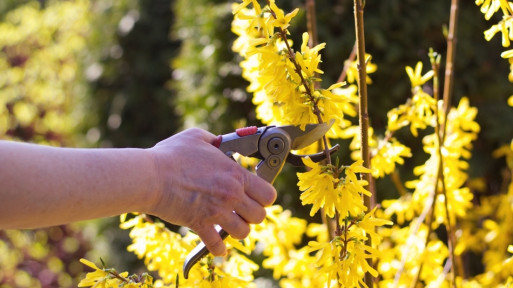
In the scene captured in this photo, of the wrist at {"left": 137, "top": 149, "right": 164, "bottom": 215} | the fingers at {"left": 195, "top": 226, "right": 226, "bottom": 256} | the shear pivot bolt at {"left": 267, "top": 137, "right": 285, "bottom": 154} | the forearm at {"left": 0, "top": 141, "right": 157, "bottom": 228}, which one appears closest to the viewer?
the forearm at {"left": 0, "top": 141, "right": 157, "bottom": 228}

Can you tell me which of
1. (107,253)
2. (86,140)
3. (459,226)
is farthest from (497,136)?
(86,140)

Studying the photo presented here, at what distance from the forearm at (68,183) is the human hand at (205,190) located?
4 cm

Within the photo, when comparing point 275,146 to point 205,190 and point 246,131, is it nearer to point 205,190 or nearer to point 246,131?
point 246,131

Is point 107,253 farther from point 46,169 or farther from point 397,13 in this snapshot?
point 46,169

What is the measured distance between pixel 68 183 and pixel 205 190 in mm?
252

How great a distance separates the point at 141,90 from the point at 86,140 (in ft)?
1.92

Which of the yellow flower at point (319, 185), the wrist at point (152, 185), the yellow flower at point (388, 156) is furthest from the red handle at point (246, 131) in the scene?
the yellow flower at point (388, 156)

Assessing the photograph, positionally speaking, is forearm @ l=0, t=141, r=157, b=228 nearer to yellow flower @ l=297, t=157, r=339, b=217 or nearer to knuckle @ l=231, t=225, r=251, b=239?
knuckle @ l=231, t=225, r=251, b=239

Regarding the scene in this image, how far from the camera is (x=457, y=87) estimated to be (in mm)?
3395

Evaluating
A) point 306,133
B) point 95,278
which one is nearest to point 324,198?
point 306,133

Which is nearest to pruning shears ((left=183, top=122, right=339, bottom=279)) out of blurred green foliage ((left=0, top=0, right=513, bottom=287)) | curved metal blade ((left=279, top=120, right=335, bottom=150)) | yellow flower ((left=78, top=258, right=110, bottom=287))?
curved metal blade ((left=279, top=120, right=335, bottom=150))

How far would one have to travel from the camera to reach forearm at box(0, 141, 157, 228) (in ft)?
3.26

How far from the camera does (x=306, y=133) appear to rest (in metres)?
1.33

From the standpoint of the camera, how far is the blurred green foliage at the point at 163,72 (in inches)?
128
